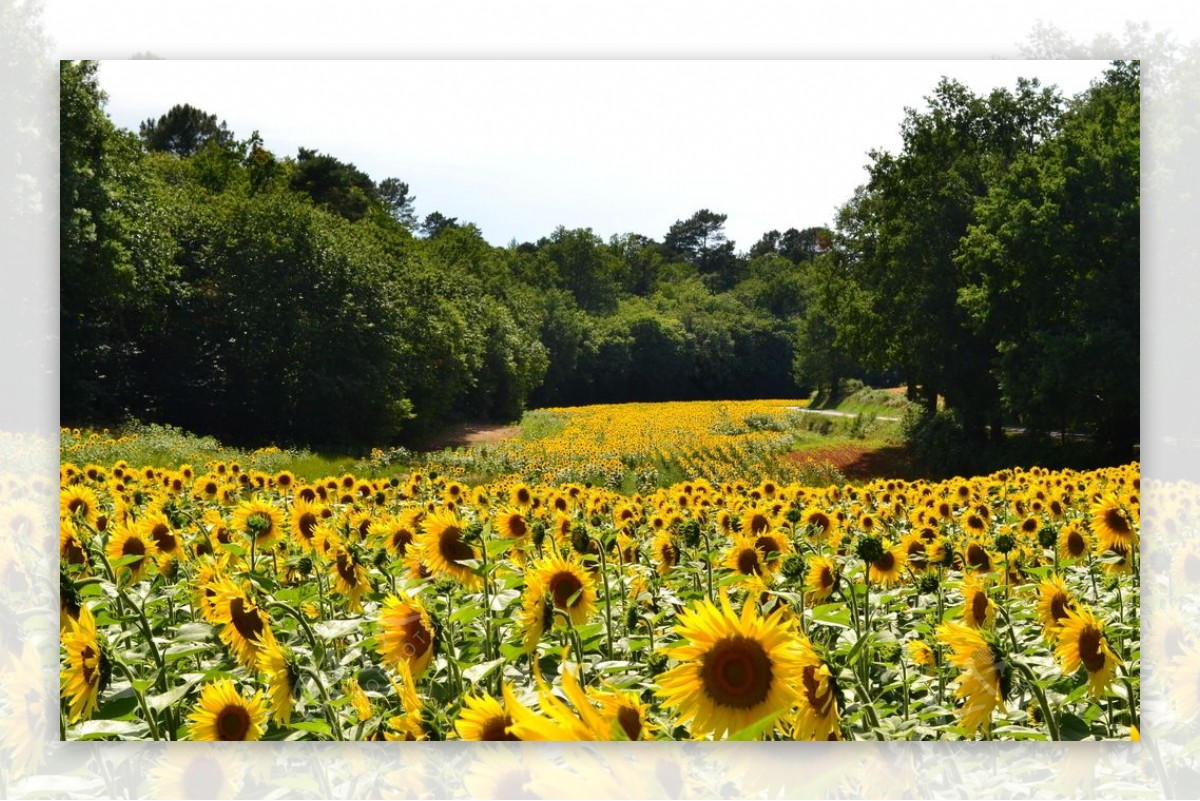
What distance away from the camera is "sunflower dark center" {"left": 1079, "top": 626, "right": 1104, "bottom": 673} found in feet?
9.55

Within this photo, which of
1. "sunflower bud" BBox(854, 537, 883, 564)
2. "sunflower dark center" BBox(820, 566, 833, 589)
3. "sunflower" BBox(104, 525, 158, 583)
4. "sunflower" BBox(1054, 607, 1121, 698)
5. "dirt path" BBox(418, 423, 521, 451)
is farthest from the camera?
"dirt path" BBox(418, 423, 521, 451)

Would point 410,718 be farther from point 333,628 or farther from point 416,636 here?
point 333,628

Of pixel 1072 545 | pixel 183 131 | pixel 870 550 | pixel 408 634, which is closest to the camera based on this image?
pixel 408 634

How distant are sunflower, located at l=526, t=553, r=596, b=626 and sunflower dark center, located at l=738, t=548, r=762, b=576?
644mm

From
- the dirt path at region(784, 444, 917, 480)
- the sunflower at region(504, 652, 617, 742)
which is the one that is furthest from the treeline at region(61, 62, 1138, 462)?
the sunflower at region(504, 652, 617, 742)

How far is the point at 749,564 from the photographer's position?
3531 mm

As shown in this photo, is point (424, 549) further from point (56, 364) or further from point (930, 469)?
point (930, 469)

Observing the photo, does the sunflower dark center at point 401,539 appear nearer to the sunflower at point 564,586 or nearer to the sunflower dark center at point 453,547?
the sunflower dark center at point 453,547

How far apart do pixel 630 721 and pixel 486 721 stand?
0.97 ft

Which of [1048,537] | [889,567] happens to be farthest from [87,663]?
[1048,537]

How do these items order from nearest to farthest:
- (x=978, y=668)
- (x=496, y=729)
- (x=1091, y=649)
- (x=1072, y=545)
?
(x=496, y=729) < (x=978, y=668) < (x=1091, y=649) < (x=1072, y=545)

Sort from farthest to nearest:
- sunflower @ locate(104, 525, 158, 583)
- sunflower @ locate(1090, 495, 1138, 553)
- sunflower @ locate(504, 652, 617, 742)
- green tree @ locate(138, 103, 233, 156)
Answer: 1. green tree @ locate(138, 103, 233, 156)
2. sunflower @ locate(1090, 495, 1138, 553)
3. sunflower @ locate(104, 525, 158, 583)
4. sunflower @ locate(504, 652, 617, 742)

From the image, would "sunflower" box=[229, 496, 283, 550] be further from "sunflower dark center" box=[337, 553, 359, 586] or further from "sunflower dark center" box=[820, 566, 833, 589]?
"sunflower dark center" box=[820, 566, 833, 589]

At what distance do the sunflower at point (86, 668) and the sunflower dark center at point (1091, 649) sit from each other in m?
2.54
